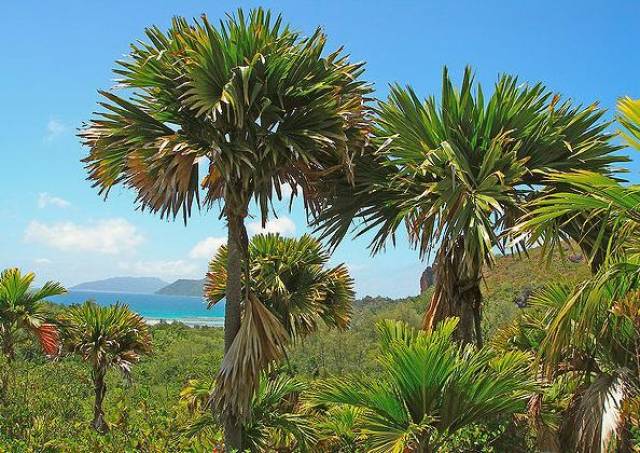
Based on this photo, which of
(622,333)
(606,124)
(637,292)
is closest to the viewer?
(637,292)

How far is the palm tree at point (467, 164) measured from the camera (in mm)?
5645

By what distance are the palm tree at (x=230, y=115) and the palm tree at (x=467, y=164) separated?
643 millimetres

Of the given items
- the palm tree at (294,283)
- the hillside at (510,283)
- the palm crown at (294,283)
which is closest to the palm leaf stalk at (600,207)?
the palm tree at (294,283)

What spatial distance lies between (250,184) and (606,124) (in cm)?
395

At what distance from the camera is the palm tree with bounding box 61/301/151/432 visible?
11.8 metres

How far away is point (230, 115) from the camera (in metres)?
5.97

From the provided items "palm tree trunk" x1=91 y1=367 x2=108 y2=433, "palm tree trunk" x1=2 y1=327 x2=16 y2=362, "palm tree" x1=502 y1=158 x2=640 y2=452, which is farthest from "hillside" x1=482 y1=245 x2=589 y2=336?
"palm tree" x1=502 y1=158 x2=640 y2=452

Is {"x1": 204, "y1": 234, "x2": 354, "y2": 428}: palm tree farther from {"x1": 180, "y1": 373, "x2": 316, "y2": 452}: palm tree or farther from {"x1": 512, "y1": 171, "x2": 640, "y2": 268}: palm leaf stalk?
{"x1": 512, "y1": 171, "x2": 640, "y2": 268}: palm leaf stalk

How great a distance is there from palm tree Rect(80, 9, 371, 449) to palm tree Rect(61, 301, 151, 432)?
670cm

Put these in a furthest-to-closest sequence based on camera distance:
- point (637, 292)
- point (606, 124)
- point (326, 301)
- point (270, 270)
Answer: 1. point (326, 301)
2. point (270, 270)
3. point (606, 124)
4. point (637, 292)

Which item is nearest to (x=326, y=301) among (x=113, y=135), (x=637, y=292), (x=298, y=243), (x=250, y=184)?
(x=298, y=243)

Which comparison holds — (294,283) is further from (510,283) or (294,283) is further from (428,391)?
(510,283)

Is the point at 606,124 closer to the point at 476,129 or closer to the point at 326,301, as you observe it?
the point at 476,129

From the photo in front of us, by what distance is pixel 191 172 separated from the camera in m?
5.87
